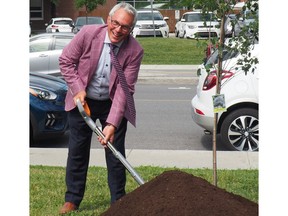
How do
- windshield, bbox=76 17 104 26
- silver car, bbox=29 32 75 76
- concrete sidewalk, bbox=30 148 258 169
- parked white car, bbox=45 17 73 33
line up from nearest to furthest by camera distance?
1. concrete sidewalk, bbox=30 148 258 169
2. silver car, bbox=29 32 75 76
3. windshield, bbox=76 17 104 26
4. parked white car, bbox=45 17 73 33

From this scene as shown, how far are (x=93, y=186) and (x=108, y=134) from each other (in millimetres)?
1820

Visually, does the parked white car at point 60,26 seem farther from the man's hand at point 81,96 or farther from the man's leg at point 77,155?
the man's hand at point 81,96

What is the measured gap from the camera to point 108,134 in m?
4.98

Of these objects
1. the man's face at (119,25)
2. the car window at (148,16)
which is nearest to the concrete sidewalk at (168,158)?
the man's face at (119,25)

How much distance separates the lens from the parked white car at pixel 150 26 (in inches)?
1479

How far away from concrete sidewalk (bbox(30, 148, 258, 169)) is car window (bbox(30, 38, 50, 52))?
796cm

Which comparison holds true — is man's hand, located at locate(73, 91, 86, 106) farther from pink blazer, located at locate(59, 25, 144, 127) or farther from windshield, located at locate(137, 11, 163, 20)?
windshield, located at locate(137, 11, 163, 20)

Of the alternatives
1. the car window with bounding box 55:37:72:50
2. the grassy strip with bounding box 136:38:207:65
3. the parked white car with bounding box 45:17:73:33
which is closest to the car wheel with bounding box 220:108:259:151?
the car window with bounding box 55:37:72:50

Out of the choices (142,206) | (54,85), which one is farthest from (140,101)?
(142,206)

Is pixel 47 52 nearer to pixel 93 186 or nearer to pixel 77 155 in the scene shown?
pixel 93 186

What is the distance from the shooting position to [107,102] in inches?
213

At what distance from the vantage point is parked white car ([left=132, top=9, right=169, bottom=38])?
123ft

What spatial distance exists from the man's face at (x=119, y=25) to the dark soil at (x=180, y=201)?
1.15m

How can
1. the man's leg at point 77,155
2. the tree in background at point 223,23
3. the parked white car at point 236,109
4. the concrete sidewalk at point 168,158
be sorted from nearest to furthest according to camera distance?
the tree in background at point 223,23 < the man's leg at point 77,155 < the concrete sidewalk at point 168,158 < the parked white car at point 236,109
